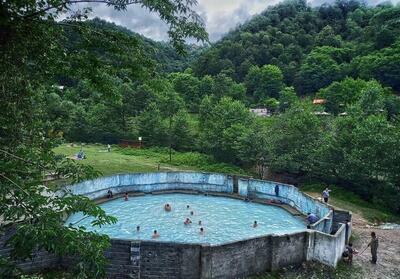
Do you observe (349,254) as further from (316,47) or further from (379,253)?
(316,47)

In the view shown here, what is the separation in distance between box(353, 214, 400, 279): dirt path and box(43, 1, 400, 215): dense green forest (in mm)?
4589

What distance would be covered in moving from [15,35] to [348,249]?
43.2ft

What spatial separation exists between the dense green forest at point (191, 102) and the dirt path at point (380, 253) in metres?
4.59

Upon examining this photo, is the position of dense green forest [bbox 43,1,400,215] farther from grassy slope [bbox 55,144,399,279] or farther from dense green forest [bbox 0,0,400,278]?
grassy slope [bbox 55,144,399,279]

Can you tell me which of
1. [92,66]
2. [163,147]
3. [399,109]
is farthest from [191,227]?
[399,109]

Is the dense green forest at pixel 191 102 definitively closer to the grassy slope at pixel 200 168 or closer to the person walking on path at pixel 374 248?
the grassy slope at pixel 200 168

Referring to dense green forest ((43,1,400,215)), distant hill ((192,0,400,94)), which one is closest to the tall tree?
dense green forest ((43,1,400,215))

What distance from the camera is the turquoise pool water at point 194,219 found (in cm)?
1842

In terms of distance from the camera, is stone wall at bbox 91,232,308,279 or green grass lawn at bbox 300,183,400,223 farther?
green grass lawn at bbox 300,183,400,223

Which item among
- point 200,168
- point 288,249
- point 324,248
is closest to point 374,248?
point 324,248

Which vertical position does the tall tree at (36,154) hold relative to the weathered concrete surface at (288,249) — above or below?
above

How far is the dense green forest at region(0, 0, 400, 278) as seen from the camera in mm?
5371

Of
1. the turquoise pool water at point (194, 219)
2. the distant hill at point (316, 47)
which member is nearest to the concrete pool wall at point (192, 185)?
the turquoise pool water at point (194, 219)

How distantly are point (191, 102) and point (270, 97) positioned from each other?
15.2m
